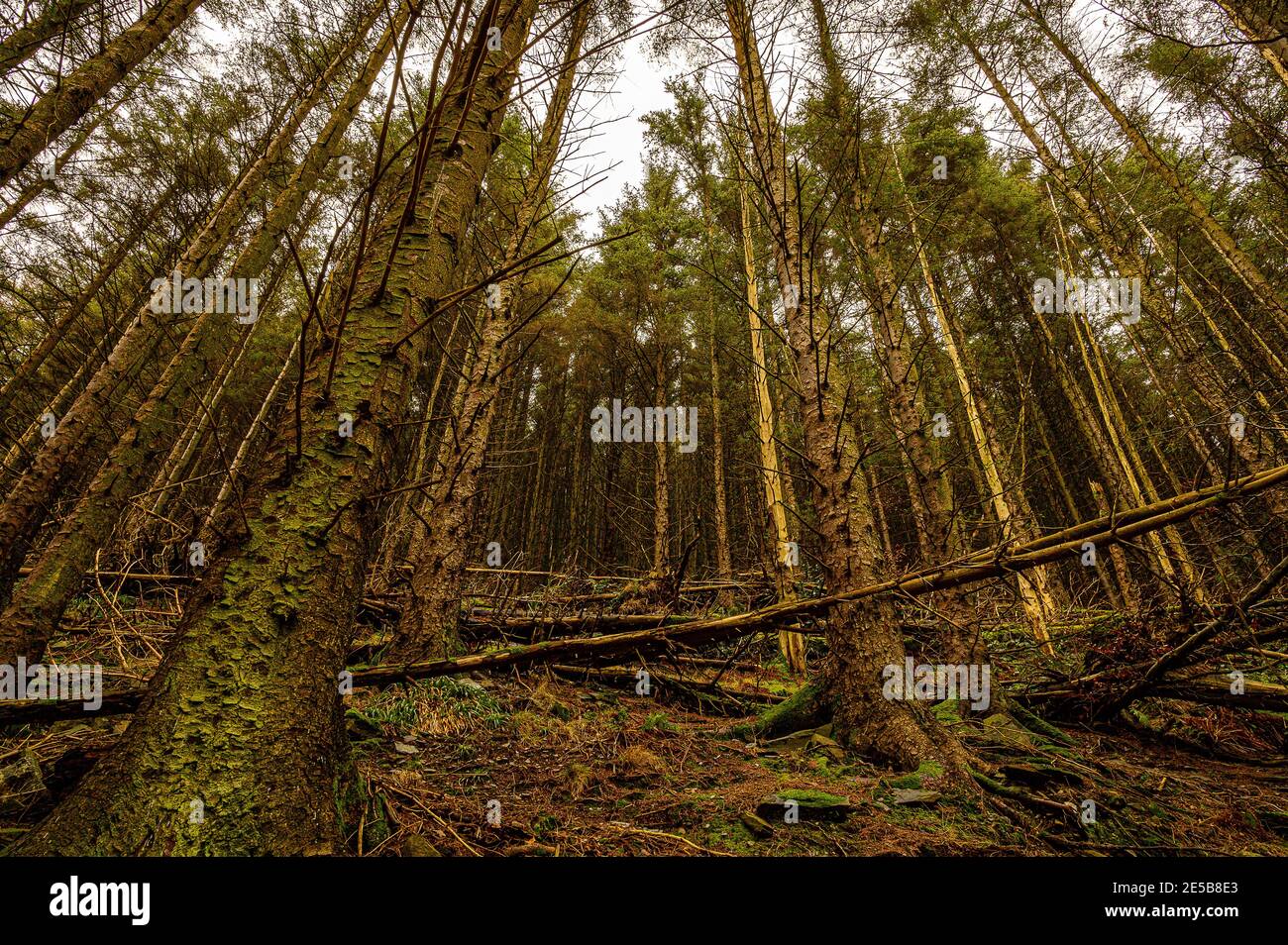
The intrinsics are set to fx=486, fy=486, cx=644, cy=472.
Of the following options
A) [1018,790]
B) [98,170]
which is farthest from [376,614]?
[98,170]

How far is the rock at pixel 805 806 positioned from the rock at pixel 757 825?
56mm

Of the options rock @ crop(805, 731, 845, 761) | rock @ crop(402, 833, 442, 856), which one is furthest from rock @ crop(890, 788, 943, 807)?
rock @ crop(402, 833, 442, 856)

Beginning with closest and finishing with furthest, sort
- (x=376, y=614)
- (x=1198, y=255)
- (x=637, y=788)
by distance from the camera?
(x=637, y=788)
(x=376, y=614)
(x=1198, y=255)

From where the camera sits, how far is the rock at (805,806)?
6.96ft

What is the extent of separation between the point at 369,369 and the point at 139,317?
205 inches

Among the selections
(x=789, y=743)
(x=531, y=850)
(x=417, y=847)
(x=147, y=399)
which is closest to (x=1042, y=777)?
(x=789, y=743)

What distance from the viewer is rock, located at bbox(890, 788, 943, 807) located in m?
2.33

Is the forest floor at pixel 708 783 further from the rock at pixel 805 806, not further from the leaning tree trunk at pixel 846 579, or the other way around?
the leaning tree trunk at pixel 846 579

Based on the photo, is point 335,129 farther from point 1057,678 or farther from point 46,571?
point 1057,678

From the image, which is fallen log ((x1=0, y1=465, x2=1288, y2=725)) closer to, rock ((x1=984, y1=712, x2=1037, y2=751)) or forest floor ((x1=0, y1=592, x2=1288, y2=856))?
forest floor ((x1=0, y1=592, x2=1288, y2=856))

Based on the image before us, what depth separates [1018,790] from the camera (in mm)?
2488

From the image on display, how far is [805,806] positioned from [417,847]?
160cm

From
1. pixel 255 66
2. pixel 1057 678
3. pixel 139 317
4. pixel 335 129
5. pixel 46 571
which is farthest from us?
pixel 255 66

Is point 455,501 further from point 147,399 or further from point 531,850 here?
point 531,850
